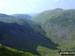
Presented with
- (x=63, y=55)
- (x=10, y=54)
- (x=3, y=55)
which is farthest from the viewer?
(x=10, y=54)

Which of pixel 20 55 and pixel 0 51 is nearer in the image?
pixel 0 51

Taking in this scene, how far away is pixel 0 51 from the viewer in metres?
116

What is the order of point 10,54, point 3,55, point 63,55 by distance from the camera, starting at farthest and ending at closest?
1. point 10,54
2. point 3,55
3. point 63,55

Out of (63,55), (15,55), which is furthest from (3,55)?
(63,55)

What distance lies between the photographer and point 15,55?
12362 centimetres

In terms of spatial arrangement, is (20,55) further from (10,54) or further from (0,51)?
(0,51)

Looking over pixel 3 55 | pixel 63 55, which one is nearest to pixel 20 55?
pixel 3 55

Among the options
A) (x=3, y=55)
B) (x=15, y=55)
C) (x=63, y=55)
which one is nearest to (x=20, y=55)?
(x=15, y=55)

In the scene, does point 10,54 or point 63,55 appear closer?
point 63,55

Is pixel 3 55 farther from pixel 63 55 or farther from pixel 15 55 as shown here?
pixel 63 55

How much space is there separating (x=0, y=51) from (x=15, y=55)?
1289 cm

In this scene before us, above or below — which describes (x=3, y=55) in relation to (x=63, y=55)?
below

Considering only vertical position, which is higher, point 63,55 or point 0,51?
point 63,55

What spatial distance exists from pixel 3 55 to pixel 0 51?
4613mm
